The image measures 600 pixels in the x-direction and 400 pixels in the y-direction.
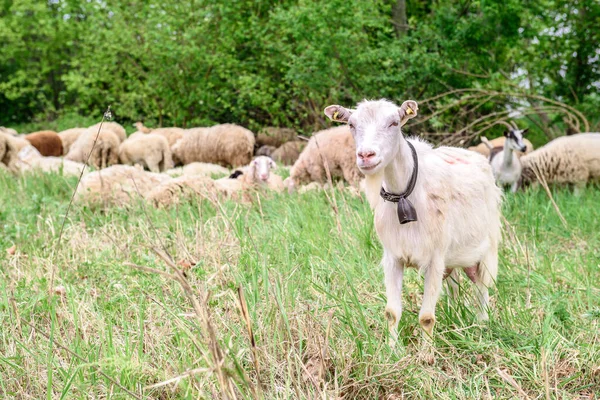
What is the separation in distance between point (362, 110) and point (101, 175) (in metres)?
5.59

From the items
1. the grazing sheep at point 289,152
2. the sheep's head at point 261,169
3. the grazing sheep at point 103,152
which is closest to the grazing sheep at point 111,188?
the sheep's head at point 261,169

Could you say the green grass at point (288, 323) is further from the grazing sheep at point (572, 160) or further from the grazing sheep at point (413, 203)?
the grazing sheep at point (572, 160)

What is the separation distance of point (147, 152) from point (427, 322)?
12134 mm

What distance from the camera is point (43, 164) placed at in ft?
37.6

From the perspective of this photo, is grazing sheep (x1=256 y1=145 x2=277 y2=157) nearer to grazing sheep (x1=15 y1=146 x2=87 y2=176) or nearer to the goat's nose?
grazing sheep (x1=15 y1=146 x2=87 y2=176)

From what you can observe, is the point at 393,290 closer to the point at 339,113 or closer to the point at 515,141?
the point at 339,113

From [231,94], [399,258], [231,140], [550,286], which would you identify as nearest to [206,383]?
[399,258]

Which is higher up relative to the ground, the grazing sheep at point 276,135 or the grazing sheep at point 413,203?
the grazing sheep at point 413,203

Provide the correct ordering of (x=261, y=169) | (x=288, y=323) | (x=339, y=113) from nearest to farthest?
(x=288, y=323) → (x=339, y=113) → (x=261, y=169)

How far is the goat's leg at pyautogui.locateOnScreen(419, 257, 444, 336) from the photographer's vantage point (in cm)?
325

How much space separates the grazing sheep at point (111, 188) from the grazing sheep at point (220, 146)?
6641 millimetres

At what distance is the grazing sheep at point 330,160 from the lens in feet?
28.1

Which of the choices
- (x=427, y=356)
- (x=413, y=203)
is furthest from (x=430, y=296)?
(x=413, y=203)

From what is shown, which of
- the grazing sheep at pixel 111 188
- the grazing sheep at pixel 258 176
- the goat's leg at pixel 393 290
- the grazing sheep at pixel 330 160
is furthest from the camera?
the grazing sheep at pixel 330 160
